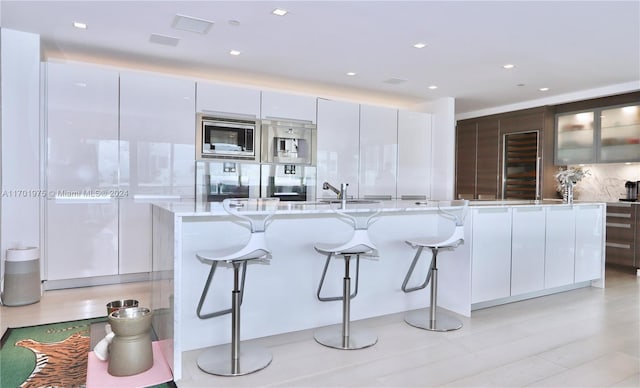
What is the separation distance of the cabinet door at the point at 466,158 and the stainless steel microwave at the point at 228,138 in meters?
4.39

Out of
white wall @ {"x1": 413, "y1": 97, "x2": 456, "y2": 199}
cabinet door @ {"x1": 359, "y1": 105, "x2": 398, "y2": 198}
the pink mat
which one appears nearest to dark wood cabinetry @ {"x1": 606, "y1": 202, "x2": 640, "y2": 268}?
white wall @ {"x1": 413, "y1": 97, "x2": 456, "y2": 199}

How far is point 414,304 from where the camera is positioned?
11.5 feet

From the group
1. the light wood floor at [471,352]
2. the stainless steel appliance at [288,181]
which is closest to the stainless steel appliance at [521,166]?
the light wood floor at [471,352]

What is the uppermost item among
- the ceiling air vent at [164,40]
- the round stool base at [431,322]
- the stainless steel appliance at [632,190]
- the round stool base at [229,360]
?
the ceiling air vent at [164,40]

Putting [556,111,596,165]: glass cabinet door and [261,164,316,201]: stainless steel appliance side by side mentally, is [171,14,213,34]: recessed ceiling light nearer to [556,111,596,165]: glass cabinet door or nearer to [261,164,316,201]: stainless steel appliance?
[261,164,316,201]: stainless steel appliance

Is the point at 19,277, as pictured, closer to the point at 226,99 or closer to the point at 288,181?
the point at 226,99

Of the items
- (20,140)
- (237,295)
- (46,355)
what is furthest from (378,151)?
(46,355)

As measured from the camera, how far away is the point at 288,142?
200 inches

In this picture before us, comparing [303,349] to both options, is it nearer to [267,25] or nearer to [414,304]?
[414,304]

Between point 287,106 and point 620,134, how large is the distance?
15.0ft

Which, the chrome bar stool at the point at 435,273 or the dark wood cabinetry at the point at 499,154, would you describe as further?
the dark wood cabinetry at the point at 499,154

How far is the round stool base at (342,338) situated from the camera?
267cm

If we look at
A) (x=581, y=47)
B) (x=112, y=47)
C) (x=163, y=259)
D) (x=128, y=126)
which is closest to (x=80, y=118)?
(x=128, y=126)

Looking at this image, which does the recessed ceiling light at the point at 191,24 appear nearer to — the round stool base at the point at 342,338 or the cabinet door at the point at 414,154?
the round stool base at the point at 342,338
